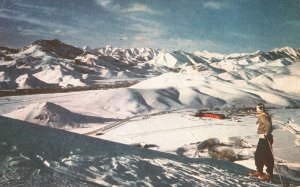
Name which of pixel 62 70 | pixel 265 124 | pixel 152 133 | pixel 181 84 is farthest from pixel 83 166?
pixel 62 70

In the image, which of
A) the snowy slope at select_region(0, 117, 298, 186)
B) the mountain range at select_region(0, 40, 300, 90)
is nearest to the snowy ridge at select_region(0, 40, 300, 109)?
the mountain range at select_region(0, 40, 300, 90)

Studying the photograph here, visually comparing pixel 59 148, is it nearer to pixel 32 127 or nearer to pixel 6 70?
pixel 32 127

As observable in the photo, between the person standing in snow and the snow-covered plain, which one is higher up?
the person standing in snow

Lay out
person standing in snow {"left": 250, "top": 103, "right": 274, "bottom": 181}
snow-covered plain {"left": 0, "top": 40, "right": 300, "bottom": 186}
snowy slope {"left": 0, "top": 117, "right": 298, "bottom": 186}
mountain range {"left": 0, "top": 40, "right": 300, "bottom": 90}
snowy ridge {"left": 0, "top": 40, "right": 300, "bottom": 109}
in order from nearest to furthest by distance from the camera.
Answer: snowy slope {"left": 0, "top": 117, "right": 298, "bottom": 186} → snow-covered plain {"left": 0, "top": 40, "right": 300, "bottom": 186} → person standing in snow {"left": 250, "top": 103, "right": 274, "bottom": 181} → snowy ridge {"left": 0, "top": 40, "right": 300, "bottom": 109} → mountain range {"left": 0, "top": 40, "right": 300, "bottom": 90}

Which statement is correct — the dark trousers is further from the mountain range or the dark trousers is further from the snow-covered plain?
the mountain range

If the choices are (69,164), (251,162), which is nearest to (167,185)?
(69,164)

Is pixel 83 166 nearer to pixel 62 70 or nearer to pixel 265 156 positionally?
pixel 265 156

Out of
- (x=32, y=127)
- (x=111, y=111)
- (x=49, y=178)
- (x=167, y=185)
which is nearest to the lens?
(x=49, y=178)

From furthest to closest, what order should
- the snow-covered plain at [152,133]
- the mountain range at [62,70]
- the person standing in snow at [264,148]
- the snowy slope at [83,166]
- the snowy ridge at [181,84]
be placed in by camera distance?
the mountain range at [62,70] < the snowy ridge at [181,84] < the person standing in snow at [264,148] < the snow-covered plain at [152,133] < the snowy slope at [83,166]

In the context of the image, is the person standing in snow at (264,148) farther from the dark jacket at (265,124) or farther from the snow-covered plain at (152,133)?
the snow-covered plain at (152,133)

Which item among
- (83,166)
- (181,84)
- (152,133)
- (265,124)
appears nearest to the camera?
(83,166)

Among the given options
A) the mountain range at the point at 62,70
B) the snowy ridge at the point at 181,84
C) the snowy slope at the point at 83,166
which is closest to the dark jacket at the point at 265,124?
the snowy slope at the point at 83,166
